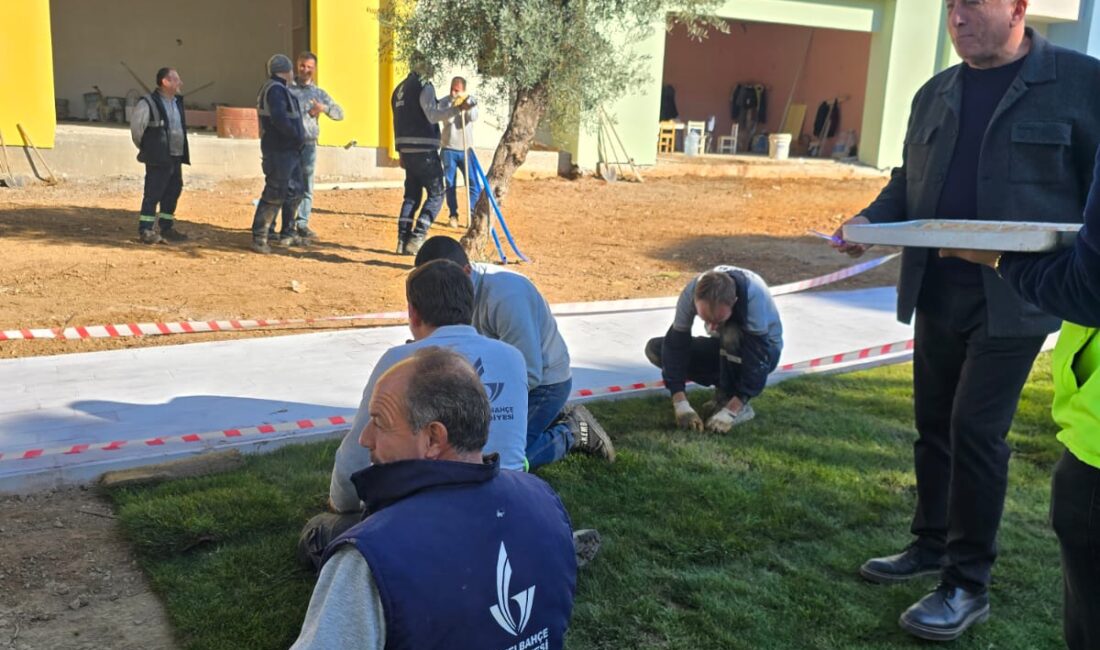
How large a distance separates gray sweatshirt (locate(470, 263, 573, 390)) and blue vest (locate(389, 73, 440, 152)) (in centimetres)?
586

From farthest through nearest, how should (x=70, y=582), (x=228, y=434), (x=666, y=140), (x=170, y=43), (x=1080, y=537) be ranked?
(x=666, y=140)
(x=170, y=43)
(x=228, y=434)
(x=70, y=582)
(x=1080, y=537)

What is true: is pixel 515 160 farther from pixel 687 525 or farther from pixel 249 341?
pixel 687 525

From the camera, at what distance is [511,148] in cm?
953

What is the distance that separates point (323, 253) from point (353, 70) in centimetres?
662

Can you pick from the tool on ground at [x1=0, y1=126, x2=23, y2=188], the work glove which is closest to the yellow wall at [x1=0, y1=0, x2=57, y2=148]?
the tool on ground at [x1=0, y1=126, x2=23, y2=188]

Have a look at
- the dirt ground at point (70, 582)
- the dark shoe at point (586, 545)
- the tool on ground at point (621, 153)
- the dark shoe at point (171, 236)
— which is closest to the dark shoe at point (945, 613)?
the dark shoe at point (586, 545)

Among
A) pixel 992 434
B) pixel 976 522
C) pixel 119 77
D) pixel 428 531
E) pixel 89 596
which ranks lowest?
pixel 89 596

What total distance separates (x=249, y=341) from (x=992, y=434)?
15.9 ft

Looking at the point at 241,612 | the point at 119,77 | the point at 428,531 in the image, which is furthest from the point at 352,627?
the point at 119,77

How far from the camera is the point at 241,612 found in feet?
10.6

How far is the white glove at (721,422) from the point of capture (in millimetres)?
5199

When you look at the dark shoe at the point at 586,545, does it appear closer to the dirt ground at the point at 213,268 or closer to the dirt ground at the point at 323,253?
the dirt ground at the point at 213,268

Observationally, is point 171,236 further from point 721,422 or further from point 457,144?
point 721,422

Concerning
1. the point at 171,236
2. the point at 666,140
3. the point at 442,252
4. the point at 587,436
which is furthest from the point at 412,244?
the point at 666,140
